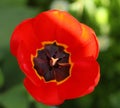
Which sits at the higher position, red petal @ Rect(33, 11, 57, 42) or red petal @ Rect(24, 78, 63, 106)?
red petal @ Rect(33, 11, 57, 42)

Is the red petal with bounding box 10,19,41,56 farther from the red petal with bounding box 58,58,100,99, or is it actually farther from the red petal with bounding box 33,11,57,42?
the red petal with bounding box 58,58,100,99

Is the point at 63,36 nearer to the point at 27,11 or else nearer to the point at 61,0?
the point at 27,11

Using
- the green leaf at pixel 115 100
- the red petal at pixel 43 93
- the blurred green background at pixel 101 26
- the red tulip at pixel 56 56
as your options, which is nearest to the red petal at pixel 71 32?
the red tulip at pixel 56 56

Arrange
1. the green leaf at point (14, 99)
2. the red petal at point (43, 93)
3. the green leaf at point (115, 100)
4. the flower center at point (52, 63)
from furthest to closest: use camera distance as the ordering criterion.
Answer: the green leaf at point (115, 100) < the green leaf at point (14, 99) < the flower center at point (52, 63) < the red petal at point (43, 93)

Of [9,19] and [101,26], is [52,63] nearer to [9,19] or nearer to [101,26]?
[9,19]

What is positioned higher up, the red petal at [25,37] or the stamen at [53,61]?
the red petal at [25,37]

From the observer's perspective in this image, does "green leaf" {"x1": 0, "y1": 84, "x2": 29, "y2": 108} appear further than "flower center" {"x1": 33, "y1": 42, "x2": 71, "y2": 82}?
Yes

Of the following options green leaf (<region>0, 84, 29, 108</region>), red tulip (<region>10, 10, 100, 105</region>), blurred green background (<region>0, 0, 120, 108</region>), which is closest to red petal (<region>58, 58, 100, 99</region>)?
red tulip (<region>10, 10, 100, 105</region>)

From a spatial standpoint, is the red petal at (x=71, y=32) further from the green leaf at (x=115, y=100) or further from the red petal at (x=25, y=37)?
the green leaf at (x=115, y=100)

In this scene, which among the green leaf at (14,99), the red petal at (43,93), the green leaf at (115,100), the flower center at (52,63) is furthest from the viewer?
the green leaf at (115,100)
